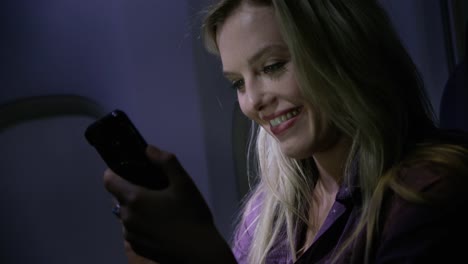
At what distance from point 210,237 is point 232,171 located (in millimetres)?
1122

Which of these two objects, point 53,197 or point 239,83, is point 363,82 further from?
point 53,197

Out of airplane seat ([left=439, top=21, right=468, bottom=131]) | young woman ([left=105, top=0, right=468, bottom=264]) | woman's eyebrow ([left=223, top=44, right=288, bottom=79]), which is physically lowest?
airplane seat ([left=439, top=21, right=468, bottom=131])

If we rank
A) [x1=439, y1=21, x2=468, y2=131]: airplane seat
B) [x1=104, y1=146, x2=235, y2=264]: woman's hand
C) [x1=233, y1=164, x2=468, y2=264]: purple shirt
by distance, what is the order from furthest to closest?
1. [x1=439, y1=21, x2=468, y2=131]: airplane seat
2. [x1=233, y1=164, x2=468, y2=264]: purple shirt
3. [x1=104, y1=146, x2=235, y2=264]: woman's hand

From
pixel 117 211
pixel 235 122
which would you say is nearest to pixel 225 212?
pixel 235 122

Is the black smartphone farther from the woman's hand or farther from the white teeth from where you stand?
the white teeth

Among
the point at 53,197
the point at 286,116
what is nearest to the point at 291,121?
the point at 286,116

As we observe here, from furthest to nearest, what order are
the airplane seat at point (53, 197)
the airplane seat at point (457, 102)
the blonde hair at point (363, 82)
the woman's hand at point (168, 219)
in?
the airplane seat at point (53, 197)
the airplane seat at point (457, 102)
the blonde hair at point (363, 82)
the woman's hand at point (168, 219)

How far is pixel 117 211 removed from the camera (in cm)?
53

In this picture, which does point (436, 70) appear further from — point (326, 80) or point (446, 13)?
point (326, 80)

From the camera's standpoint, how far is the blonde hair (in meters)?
0.72

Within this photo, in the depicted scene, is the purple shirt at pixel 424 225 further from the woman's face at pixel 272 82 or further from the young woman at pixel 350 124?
the woman's face at pixel 272 82

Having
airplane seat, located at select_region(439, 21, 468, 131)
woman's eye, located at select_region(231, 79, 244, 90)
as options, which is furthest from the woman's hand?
airplane seat, located at select_region(439, 21, 468, 131)

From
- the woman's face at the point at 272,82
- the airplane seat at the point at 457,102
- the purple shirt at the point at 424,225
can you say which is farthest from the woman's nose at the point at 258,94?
the airplane seat at the point at 457,102

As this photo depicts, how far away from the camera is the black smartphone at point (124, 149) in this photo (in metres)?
0.52
